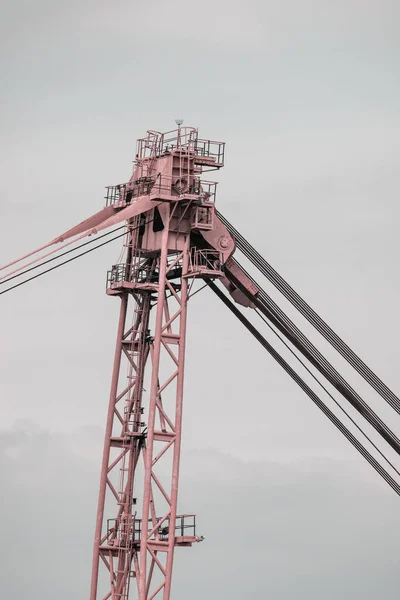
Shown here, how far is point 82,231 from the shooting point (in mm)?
69438

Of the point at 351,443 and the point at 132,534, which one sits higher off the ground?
the point at 351,443

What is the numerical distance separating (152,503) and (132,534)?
6.94ft

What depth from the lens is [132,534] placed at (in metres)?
69.0

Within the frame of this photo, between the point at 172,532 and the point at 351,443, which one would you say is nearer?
the point at 172,532

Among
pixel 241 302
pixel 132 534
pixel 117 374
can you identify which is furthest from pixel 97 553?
pixel 241 302

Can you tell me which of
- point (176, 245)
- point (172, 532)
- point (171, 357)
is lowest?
point (172, 532)

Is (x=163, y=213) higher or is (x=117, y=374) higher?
(x=163, y=213)

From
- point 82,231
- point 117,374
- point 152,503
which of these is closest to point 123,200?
point 82,231

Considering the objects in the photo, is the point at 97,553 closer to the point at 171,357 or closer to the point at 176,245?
the point at 171,357

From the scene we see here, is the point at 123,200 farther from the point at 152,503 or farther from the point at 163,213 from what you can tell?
the point at 152,503

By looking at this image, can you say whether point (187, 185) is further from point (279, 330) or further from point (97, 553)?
point (97, 553)

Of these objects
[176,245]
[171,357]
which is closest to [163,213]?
[176,245]

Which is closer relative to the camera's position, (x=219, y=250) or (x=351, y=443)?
(x=219, y=250)

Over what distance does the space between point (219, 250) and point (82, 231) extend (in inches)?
225
